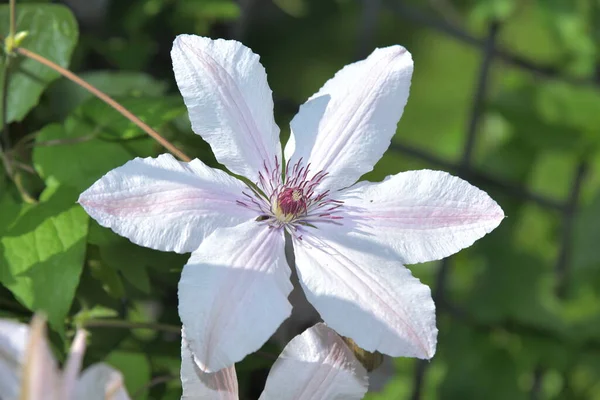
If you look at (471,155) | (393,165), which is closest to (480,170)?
(471,155)

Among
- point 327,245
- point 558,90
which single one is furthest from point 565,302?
point 327,245

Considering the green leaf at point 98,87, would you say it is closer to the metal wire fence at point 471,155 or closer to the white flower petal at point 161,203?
the white flower petal at point 161,203

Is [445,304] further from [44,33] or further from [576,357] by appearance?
[44,33]

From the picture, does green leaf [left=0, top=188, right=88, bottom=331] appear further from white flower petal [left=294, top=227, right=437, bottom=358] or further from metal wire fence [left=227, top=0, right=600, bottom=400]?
metal wire fence [left=227, top=0, right=600, bottom=400]

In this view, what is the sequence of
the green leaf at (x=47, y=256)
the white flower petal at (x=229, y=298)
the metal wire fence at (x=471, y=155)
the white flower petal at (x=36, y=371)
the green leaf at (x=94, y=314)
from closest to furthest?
the white flower petal at (x=36, y=371), the white flower petal at (x=229, y=298), the green leaf at (x=47, y=256), the green leaf at (x=94, y=314), the metal wire fence at (x=471, y=155)

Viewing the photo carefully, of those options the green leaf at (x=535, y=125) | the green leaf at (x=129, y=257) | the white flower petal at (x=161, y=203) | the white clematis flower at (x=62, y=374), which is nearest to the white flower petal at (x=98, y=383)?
the white clematis flower at (x=62, y=374)

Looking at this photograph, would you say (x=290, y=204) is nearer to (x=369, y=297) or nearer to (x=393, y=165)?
(x=369, y=297)
